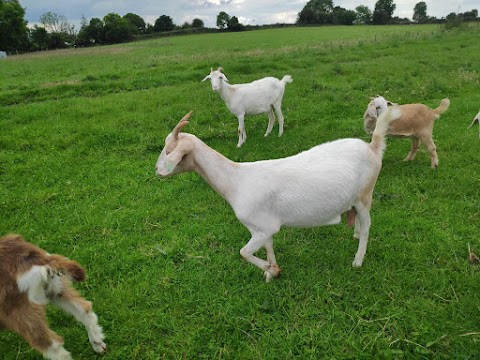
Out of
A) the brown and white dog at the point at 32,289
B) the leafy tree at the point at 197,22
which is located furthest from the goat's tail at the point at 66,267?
the leafy tree at the point at 197,22

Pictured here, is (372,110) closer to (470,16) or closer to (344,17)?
(470,16)

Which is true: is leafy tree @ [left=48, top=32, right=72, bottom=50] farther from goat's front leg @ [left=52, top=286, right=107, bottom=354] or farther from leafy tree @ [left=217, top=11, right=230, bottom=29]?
goat's front leg @ [left=52, top=286, right=107, bottom=354]

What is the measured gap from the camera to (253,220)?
3.82 meters

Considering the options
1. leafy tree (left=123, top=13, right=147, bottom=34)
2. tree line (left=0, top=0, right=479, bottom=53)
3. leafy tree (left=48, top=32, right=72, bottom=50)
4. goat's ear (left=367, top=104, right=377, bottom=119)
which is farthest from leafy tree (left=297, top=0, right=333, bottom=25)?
goat's ear (left=367, top=104, right=377, bottom=119)

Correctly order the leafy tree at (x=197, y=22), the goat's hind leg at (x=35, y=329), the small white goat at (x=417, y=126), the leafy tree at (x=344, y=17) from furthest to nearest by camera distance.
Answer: the leafy tree at (x=197, y=22) → the leafy tree at (x=344, y=17) → the small white goat at (x=417, y=126) → the goat's hind leg at (x=35, y=329)

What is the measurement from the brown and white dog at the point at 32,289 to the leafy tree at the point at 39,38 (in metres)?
75.5

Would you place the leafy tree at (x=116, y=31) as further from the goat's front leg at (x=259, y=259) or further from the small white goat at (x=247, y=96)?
the goat's front leg at (x=259, y=259)

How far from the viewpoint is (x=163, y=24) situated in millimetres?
86812

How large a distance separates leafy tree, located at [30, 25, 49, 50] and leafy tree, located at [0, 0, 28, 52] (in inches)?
138

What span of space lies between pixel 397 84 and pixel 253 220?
428 inches

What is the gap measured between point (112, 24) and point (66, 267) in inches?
3133

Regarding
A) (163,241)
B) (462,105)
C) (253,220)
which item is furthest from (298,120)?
(253,220)

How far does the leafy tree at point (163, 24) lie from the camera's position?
86.8m

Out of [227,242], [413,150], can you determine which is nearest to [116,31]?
[413,150]
